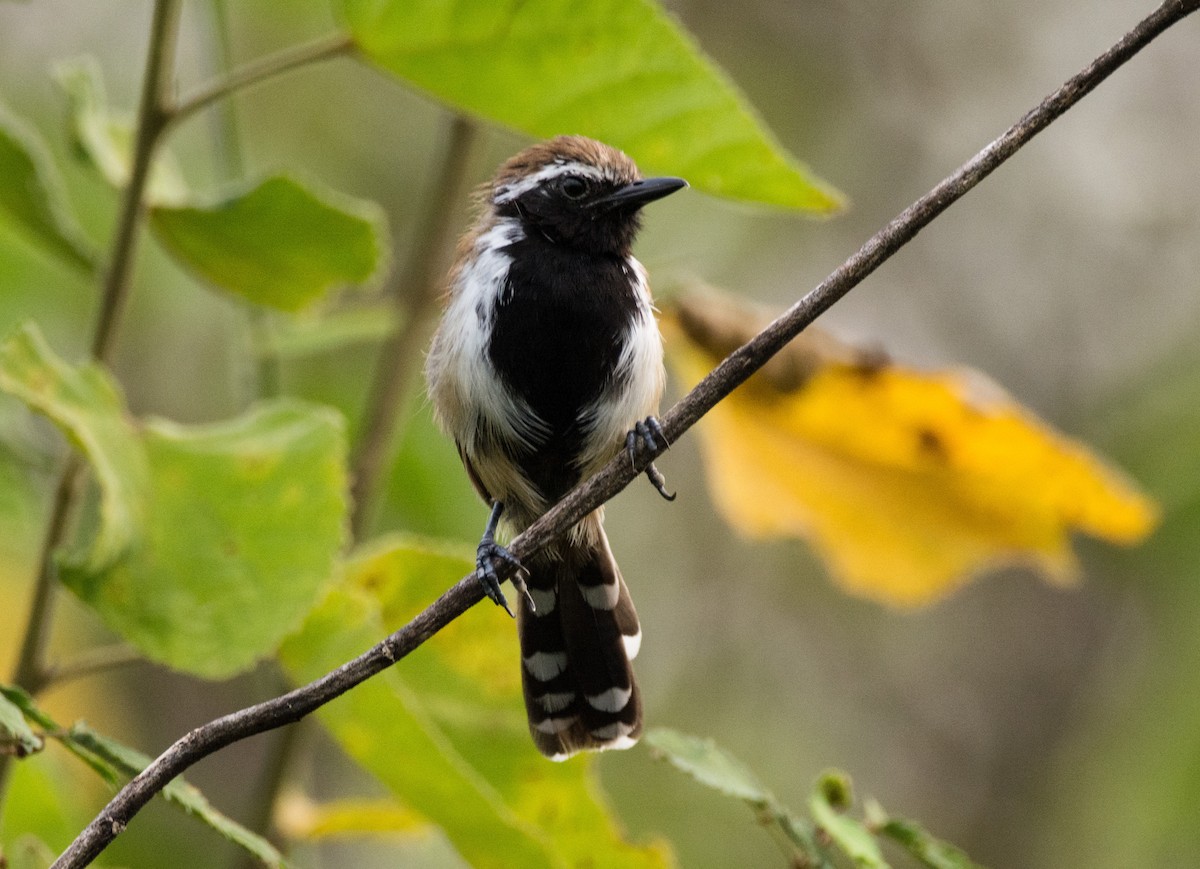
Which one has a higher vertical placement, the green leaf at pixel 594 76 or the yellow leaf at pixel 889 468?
the green leaf at pixel 594 76

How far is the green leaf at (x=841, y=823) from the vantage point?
7.41 feet

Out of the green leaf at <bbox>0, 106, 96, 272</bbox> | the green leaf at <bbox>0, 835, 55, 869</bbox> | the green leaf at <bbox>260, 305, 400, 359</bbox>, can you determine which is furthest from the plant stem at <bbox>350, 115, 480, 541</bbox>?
the green leaf at <bbox>0, 835, 55, 869</bbox>

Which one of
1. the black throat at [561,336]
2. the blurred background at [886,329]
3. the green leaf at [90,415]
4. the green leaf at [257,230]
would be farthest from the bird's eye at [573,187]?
the blurred background at [886,329]

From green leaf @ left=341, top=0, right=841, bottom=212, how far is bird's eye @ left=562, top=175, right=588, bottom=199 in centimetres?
109

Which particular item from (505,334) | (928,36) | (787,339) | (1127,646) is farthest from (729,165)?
(928,36)

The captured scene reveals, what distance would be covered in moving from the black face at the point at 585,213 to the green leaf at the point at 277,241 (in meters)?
0.84

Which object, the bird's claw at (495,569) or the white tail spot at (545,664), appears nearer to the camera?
the bird's claw at (495,569)

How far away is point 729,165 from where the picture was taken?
2695 mm

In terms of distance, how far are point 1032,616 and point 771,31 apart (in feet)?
11.6

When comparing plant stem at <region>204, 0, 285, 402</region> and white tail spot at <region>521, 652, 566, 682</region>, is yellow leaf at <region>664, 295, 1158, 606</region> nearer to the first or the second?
white tail spot at <region>521, 652, 566, 682</region>

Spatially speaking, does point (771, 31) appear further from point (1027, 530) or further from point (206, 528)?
point (206, 528)

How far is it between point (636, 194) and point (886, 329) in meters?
4.39

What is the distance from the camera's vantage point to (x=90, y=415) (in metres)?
2.48

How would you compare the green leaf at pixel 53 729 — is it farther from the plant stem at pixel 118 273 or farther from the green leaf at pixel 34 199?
the green leaf at pixel 34 199
